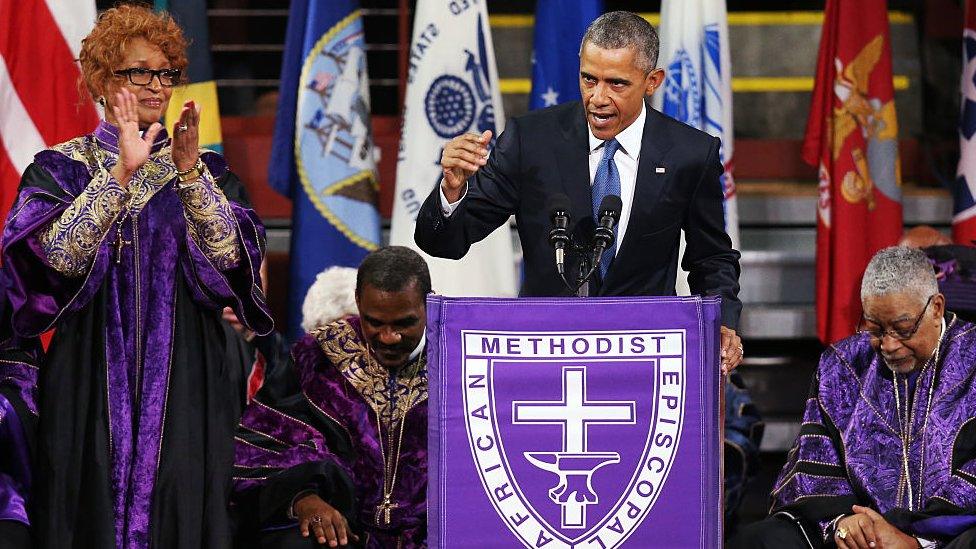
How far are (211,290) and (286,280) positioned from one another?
282 cm

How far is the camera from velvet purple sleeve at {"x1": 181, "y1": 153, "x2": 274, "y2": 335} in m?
3.34

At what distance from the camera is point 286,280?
6180 millimetres

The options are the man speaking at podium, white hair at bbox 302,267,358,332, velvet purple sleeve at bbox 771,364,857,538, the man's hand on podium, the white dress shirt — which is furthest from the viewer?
white hair at bbox 302,267,358,332

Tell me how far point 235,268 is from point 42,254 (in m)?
0.43

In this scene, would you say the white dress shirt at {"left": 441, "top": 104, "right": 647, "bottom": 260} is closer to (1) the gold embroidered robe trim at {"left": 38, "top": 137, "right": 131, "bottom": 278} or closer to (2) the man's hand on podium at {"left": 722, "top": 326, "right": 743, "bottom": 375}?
(2) the man's hand on podium at {"left": 722, "top": 326, "right": 743, "bottom": 375}

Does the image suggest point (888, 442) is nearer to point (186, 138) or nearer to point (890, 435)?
point (890, 435)

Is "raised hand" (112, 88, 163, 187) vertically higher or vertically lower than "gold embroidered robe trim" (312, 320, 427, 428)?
higher

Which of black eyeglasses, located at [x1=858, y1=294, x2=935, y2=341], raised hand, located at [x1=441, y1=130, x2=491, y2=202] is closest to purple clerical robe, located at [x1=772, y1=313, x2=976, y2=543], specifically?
black eyeglasses, located at [x1=858, y1=294, x2=935, y2=341]

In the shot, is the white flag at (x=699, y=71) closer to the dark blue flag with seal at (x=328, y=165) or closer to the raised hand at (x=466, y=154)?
the dark blue flag with seal at (x=328, y=165)

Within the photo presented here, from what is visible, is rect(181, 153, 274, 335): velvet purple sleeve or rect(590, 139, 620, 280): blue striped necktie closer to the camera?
rect(590, 139, 620, 280): blue striped necktie

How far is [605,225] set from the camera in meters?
2.77

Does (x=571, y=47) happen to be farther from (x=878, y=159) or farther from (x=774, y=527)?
(x=774, y=527)

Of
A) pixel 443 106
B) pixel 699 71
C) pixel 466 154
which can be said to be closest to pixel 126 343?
pixel 466 154

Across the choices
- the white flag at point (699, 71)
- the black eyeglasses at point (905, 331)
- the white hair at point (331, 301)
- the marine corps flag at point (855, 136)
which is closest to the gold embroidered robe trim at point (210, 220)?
the white hair at point (331, 301)
